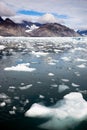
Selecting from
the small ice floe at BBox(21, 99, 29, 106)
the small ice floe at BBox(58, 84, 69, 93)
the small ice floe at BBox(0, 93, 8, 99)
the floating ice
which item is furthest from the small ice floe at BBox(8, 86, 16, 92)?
the floating ice

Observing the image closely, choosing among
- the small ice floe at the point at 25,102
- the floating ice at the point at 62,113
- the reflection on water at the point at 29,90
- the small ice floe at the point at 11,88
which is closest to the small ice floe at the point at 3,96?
the reflection on water at the point at 29,90

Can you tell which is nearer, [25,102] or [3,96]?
[25,102]

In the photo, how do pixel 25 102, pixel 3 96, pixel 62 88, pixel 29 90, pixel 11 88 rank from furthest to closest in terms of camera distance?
pixel 62 88 < pixel 11 88 < pixel 29 90 < pixel 3 96 < pixel 25 102

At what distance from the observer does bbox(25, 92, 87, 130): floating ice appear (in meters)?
5.89

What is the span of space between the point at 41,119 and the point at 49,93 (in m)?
2.19

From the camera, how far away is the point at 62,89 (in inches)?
350

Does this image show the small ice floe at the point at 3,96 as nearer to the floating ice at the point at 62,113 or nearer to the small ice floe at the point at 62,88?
the floating ice at the point at 62,113

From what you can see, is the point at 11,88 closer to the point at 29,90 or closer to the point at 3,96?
the point at 29,90

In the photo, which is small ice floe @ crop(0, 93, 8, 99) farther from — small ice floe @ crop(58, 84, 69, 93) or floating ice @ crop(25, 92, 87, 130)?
small ice floe @ crop(58, 84, 69, 93)

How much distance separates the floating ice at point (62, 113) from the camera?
589cm

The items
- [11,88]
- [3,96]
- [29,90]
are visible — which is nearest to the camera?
[3,96]

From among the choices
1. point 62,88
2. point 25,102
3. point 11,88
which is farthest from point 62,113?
point 11,88

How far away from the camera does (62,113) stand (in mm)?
6422

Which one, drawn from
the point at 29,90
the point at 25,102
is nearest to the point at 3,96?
the point at 25,102
